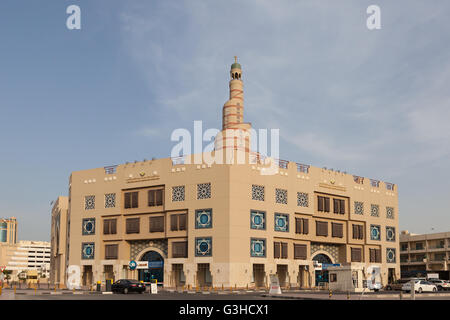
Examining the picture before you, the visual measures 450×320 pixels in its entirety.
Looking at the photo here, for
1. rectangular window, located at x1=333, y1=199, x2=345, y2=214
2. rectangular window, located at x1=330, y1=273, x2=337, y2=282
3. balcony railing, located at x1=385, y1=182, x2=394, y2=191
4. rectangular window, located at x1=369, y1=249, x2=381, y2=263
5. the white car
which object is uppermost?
balcony railing, located at x1=385, y1=182, x2=394, y2=191

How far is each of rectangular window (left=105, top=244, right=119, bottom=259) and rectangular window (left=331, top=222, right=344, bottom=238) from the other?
92.0 ft

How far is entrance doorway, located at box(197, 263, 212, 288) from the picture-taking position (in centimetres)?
6744

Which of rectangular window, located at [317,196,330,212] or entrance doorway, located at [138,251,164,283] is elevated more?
rectangular window, located at [317,196,330,212]

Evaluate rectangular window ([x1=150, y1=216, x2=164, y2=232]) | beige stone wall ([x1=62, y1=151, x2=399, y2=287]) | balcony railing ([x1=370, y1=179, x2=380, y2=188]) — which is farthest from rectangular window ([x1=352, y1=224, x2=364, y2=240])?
rectangular window ([x1=150, y1=216, x2=164, y2=232])

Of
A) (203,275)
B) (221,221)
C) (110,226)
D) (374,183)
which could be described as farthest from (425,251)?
(110,226)

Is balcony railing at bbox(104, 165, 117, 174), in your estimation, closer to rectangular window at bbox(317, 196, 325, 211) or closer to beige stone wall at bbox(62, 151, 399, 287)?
beige stone wall at bbox(62, 151, 399, 287)

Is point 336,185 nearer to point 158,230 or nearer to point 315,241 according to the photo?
point 315,241

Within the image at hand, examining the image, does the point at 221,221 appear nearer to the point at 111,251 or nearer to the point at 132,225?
the point at 132,225

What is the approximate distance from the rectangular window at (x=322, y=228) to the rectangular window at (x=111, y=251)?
2558 cm

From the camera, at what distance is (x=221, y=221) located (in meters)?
66.2

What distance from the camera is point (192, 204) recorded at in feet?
225
